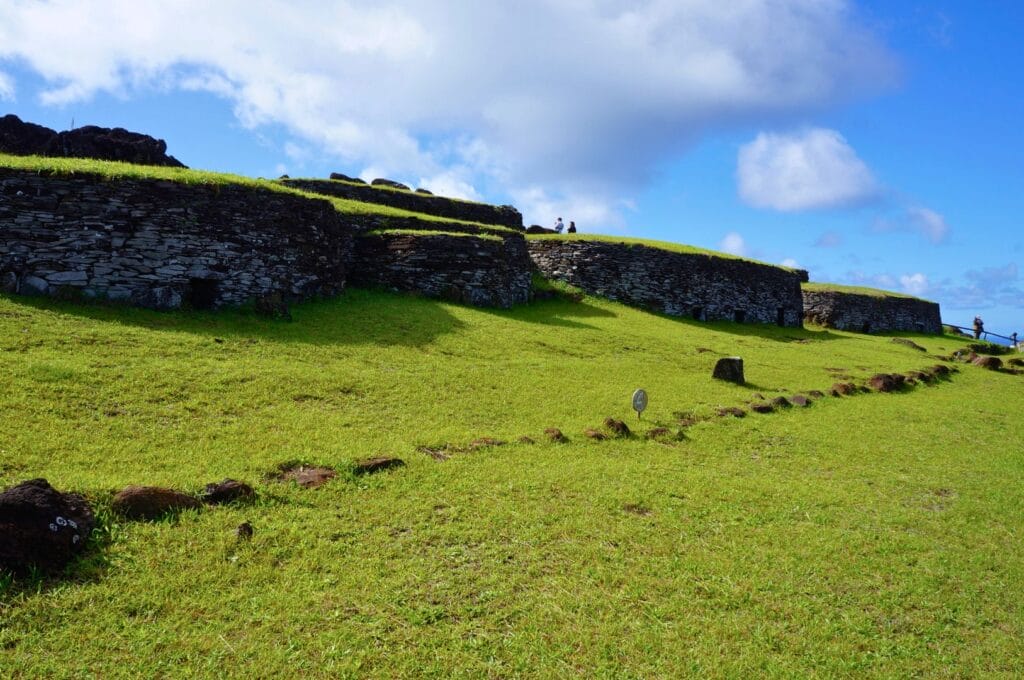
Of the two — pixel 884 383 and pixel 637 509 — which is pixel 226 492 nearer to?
pixel 637 509

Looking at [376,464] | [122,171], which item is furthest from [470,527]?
[122,171]

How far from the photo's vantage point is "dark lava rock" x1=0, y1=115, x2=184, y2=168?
18.1 metres

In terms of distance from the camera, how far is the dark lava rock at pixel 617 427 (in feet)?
29.4

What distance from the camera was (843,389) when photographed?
1398 centimetres

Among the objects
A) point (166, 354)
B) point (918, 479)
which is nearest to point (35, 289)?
point (166, 354)

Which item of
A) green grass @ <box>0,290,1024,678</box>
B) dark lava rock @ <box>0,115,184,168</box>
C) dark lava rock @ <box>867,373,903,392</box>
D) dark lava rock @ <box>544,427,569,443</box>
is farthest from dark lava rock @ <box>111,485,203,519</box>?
dark lava rock @ <box>0,115,184,168</box>

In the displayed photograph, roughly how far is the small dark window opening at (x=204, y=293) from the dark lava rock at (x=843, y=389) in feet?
46.0

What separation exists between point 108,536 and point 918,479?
9.93 metres

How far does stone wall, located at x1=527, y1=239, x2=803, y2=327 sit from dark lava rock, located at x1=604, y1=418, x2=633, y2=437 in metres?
15.6

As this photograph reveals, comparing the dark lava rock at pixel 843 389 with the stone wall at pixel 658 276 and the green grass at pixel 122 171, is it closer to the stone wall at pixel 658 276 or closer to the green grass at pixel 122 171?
the stone wall at pixel 658 276

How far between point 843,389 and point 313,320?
40.8 feet

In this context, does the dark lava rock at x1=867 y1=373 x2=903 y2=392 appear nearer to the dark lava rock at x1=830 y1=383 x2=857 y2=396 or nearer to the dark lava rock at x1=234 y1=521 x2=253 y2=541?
the dark lava rock at x1=830 y1=383 x2=857 y2=396

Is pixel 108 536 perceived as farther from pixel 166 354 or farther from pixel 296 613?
pixel 166 354

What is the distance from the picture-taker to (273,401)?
27.3 ft
